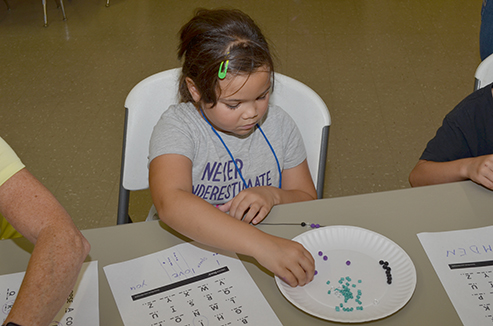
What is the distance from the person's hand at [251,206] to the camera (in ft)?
3.02

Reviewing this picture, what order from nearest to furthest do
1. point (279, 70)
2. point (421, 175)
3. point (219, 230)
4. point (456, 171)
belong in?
point (219, 230)
point (456, 171)
point (421, 175)
point (279, 70)

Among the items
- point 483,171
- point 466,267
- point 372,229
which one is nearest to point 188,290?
point 372,229

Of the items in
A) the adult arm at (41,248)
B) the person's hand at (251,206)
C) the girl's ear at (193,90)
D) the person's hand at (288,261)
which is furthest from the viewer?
the girl's ear at (193,90)

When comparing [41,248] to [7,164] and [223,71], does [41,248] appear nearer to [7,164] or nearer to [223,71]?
[7,164]

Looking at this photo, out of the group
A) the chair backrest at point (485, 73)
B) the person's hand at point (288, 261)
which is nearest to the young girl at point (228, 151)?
the person's hand at point (288, 261)

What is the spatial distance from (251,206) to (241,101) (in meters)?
0.23

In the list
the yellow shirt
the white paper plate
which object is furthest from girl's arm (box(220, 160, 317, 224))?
the yellow shirt

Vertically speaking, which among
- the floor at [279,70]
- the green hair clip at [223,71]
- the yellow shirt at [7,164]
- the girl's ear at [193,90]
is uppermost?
the green hair clip at [223,71]

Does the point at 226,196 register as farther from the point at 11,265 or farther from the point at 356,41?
the point at 356,41

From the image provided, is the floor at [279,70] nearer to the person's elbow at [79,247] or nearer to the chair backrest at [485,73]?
the chair backrest at [485,73]

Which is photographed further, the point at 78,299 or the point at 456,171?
the point at 456,171

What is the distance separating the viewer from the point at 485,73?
4.01 ft

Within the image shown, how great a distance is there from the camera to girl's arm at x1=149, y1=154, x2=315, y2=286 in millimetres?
800

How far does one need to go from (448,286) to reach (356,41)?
2427 mm
